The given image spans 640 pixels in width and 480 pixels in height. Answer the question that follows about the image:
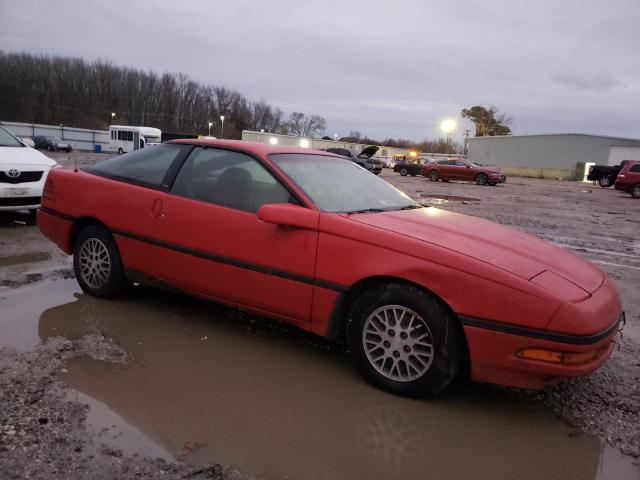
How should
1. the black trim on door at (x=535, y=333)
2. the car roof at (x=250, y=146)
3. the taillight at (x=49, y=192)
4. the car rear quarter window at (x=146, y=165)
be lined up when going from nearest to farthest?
the black trim on door at (x=535, y=333) → the car roof at (x=250, y=146) → the car rear quarter window at (x=146, y=165) → the taillight at (x=49, y=192)

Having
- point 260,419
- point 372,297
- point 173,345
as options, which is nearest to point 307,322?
point 372,297

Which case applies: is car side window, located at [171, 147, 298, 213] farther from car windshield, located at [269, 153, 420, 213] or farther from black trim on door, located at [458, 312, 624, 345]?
black trim on door, located at [458, 312, 624, 345]

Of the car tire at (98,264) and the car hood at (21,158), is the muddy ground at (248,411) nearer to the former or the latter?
the car tire at (98,264)

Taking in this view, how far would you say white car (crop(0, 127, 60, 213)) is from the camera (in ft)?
22.8

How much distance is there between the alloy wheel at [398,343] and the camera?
2.83 m

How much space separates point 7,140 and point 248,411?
7.60 m

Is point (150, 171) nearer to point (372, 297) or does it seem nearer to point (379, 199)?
point (379, 199)

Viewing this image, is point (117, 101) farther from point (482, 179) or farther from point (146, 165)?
point (146, 165)

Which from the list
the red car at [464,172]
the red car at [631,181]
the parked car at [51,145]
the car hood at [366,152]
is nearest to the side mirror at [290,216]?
the red car at [631,181]

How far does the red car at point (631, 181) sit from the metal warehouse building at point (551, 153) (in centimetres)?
2500

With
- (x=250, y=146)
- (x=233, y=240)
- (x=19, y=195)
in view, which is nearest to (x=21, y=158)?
(x=19, y=195)

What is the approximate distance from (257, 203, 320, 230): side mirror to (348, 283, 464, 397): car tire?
57 centimetres

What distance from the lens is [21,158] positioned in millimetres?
7398

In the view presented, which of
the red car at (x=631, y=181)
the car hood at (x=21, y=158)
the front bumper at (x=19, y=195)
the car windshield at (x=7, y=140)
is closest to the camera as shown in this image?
the front bumper at (x=19, y=195)
